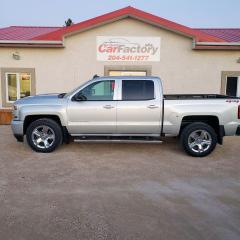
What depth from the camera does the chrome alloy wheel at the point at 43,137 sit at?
7.59 m

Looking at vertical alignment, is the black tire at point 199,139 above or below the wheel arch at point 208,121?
below

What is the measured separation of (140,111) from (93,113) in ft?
3.97

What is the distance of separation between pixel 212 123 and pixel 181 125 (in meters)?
0.82

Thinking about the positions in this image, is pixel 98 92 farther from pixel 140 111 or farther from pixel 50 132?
pixel 50 132

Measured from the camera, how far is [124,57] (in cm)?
1270

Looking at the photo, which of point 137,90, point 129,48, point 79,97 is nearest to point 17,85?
point 129,48

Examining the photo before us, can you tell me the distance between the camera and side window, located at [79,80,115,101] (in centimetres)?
761

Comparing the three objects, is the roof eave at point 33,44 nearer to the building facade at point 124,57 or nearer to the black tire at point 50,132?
the building facade at point 124,57

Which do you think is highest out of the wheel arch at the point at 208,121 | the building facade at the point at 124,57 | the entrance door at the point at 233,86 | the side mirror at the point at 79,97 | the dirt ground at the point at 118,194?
the building facade at the point at 124,57

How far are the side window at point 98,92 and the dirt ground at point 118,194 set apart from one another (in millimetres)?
1456

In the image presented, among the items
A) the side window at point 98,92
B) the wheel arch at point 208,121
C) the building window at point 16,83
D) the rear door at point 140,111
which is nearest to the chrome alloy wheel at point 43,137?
the side window at point 98,92

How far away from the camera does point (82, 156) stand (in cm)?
739

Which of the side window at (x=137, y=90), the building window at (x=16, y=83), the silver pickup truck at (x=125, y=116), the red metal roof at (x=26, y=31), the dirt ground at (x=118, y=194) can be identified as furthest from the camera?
the red metal roof at (x=26, y=31)

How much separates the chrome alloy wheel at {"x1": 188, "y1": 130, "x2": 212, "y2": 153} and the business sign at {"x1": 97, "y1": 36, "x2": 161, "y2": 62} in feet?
19.9
